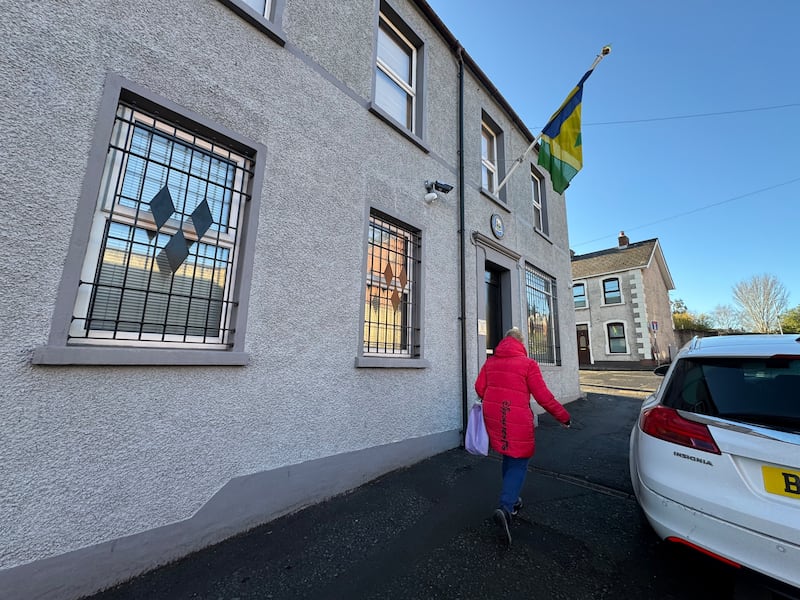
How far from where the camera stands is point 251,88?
3287mm

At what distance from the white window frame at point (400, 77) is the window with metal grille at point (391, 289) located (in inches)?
67.7

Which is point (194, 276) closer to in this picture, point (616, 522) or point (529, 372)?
point (529, 372)

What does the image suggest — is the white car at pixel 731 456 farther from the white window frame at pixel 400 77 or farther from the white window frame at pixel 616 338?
the white window frame at pixel 616 338

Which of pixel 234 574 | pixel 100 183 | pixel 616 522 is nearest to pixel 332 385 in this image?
pixel 234 574

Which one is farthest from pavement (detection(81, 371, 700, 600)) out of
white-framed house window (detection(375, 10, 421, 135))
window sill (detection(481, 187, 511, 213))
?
white-framed house window (detection(375, 10, 421, 135))

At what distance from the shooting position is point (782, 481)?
5.77ft

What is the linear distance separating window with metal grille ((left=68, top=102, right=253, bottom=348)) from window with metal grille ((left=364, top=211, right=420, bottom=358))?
5.67ft

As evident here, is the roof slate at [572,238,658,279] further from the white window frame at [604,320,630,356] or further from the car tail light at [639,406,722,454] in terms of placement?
the car tail light at [639,406,722,454]

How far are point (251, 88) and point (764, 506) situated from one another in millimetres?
4783

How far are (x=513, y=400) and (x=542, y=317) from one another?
604cm

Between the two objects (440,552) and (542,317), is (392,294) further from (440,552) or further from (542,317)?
(542,317)

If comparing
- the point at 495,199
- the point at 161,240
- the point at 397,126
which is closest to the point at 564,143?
the point at 495,199

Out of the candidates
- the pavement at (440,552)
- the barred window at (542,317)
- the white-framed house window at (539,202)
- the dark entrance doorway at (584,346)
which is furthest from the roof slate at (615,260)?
the pavement at (440,552)

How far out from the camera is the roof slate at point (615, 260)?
853 inches
